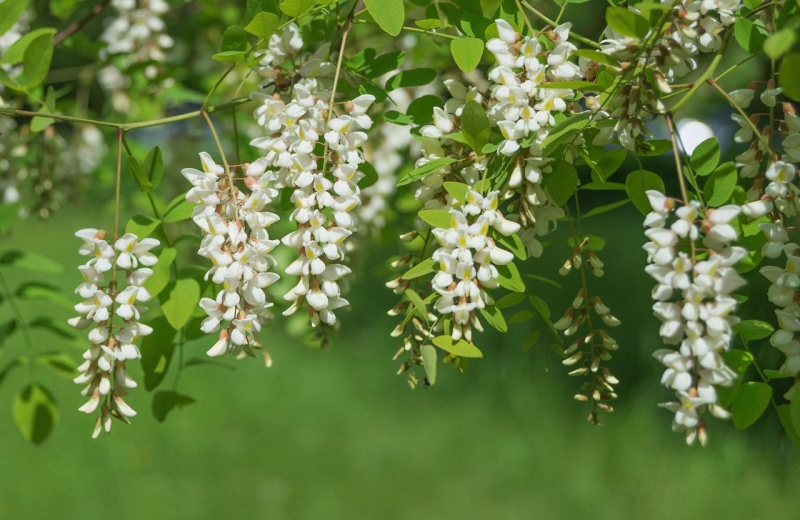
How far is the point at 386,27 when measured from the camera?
1028mm

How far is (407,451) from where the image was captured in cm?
281

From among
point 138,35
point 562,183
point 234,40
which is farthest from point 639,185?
point 138,35

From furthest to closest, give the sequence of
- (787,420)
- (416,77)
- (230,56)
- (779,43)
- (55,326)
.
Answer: (55,326)
(416,77)
(230,56)
(787,420)
(779,43)

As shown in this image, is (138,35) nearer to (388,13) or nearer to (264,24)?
(264,24)

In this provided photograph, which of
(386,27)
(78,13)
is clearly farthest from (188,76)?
(386,27)

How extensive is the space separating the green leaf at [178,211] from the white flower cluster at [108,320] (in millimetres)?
146

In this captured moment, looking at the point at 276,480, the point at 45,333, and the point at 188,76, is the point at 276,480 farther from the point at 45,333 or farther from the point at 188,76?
the point at 45,333

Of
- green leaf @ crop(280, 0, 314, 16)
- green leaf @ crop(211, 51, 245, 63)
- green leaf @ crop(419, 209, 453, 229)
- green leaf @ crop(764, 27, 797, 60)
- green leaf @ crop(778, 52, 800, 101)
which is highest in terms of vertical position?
green leaf @ crop(764, 27, 797, 60)

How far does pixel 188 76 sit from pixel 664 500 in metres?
2.00

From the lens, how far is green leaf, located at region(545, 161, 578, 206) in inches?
40.2

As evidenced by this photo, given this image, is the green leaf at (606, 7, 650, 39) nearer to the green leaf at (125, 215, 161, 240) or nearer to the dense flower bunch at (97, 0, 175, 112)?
the green leaf at (125, 215, 161, 240)

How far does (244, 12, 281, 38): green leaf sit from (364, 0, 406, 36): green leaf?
142 millimetres

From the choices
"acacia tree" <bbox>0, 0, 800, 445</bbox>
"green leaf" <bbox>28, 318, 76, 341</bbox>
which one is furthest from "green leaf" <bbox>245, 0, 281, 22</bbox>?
"green leaf" <bbox>28, 318, 76, 341</bbox>

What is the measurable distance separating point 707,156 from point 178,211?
81 centimetres
